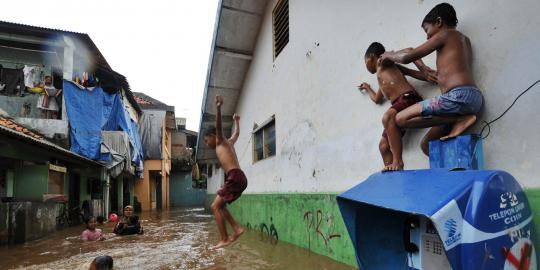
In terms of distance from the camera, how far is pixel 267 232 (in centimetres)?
934

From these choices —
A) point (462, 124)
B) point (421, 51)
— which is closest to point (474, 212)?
point (462, 124)

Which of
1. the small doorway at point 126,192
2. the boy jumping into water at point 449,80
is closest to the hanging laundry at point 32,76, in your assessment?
the small doorway at point 126,192

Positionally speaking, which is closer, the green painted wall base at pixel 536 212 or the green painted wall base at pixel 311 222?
the green painted wall base at pixel 536 212

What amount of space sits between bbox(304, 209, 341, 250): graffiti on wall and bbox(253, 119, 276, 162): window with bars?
3088 mm

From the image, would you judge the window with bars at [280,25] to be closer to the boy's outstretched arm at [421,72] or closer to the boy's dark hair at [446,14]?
the boy's outstretched arm at [421,72]

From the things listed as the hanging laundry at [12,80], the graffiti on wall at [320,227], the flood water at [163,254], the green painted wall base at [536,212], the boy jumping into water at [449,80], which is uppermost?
the hanging laundry at [12,80]

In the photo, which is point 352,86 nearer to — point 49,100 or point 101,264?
point 101,264

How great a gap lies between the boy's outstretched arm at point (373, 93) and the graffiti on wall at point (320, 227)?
6.57 feet

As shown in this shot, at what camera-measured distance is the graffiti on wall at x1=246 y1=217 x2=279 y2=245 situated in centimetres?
855

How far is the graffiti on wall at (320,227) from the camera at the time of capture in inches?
228

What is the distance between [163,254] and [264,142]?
395cm

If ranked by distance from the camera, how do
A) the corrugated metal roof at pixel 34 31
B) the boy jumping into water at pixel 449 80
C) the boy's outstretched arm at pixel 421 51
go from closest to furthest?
the boy jumping into water at pixel 449 80 < the boy's outstretched arm at pixel 421 51 < the corrugated metal roof at pixel 34 31

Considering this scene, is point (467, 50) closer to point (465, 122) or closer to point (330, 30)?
point (465, 122)

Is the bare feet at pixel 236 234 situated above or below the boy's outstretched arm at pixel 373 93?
below
